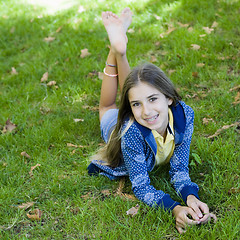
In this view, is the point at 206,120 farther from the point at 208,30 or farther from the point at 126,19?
the point at 208,30

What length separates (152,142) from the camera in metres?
2.55

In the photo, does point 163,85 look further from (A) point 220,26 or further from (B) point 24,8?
(B) point 24,8

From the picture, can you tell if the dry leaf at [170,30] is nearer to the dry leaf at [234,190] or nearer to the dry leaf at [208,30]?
the dry leaf at [208,30]

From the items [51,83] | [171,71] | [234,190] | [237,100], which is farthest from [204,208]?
[51,83]

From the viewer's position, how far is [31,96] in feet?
14.1

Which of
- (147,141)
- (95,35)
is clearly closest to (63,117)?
(147,141)

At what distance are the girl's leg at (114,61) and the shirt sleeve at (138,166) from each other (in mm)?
943

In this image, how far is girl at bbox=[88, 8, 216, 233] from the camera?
239 centimetres

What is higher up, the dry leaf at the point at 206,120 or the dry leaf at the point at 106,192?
the dry leaf at the point at 206,120

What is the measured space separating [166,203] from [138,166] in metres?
0.35

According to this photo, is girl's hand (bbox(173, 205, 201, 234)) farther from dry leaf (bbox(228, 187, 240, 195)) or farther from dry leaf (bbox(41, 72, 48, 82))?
dry leaf (bbox(41, 72, 48, 82))

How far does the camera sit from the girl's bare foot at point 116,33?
330 cm

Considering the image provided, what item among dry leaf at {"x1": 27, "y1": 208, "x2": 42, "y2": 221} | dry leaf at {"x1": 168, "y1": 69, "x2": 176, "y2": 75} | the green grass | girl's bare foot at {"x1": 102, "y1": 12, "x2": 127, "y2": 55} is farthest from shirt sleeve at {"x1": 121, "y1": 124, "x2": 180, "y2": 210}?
dry leaf at {"x1": 168, "y1": 69, "x2": 176, "y2": 75}

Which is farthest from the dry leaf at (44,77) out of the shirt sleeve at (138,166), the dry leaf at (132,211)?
the dry leaf at (132,211)
